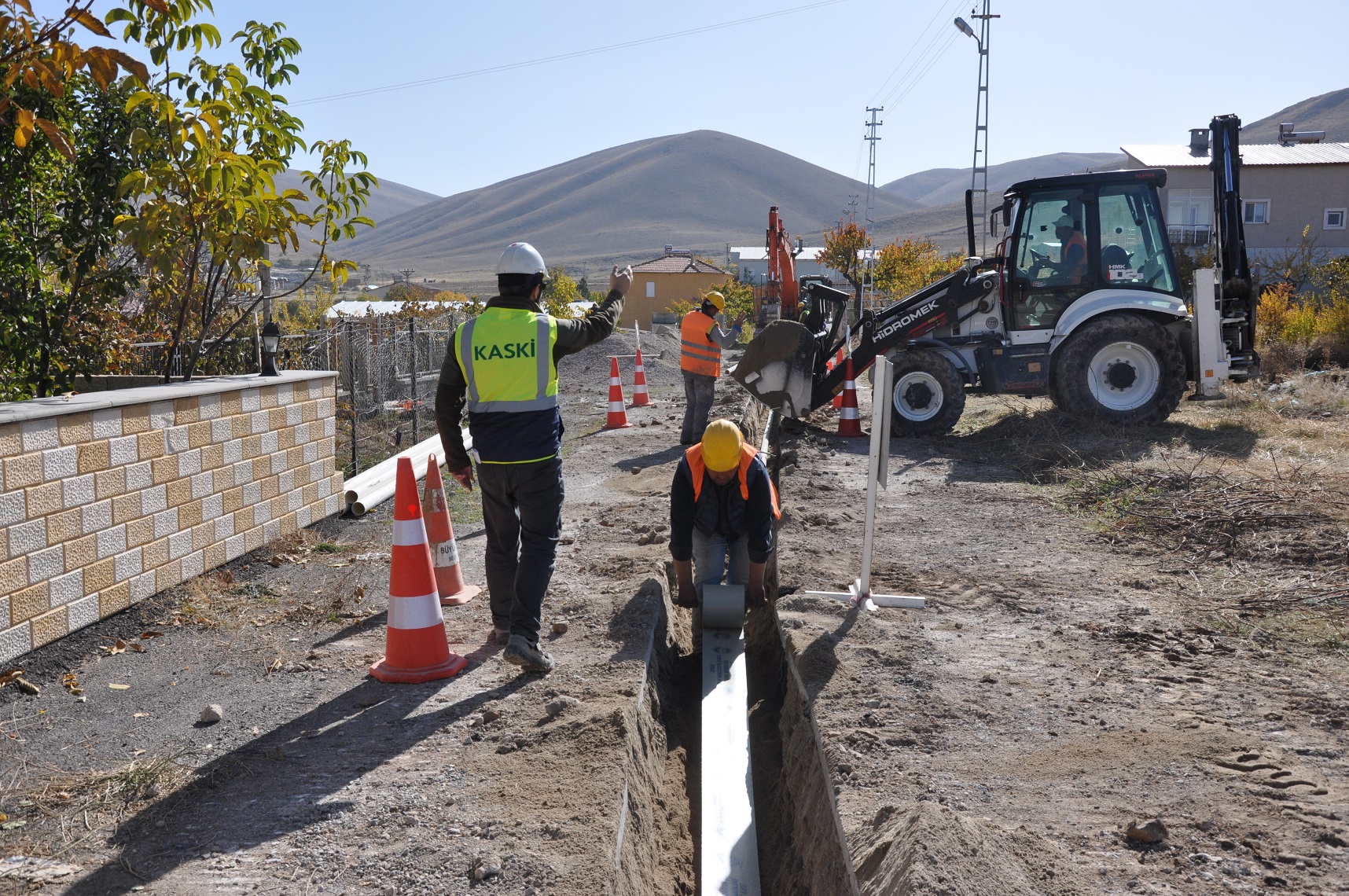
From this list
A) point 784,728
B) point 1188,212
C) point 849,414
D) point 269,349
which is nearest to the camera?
point 784,728

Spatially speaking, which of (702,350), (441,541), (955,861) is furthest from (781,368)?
(955,861)

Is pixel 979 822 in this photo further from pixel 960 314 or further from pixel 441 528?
pixel 960 314

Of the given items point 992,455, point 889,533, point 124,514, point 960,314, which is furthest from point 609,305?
point 960,314

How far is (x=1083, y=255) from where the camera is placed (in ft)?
37.7

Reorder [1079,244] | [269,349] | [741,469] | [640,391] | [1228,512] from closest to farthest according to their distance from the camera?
1. [741,469]
2. [1228,512]
3. [269,349]
4. [1079,244]
5. [640,391]

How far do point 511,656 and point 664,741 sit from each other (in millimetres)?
875

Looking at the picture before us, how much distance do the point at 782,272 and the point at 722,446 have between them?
8.17 m

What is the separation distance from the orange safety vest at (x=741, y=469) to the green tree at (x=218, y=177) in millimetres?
2836

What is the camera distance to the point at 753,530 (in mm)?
5930

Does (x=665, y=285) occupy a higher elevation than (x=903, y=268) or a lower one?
higher

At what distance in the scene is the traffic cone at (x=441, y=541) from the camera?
20.1ft

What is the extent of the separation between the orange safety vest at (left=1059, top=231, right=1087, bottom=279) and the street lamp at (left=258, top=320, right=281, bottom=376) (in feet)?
27.2

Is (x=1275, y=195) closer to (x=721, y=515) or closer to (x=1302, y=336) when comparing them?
(x=1302, y=336)

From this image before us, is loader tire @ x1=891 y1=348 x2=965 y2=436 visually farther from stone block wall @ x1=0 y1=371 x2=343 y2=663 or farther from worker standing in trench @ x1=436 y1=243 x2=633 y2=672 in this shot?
worker standing in trench @ x1=436 y1=243 x2=633 y2=672
